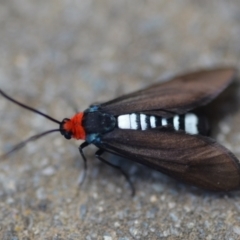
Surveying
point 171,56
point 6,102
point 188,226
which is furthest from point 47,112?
point 188,226

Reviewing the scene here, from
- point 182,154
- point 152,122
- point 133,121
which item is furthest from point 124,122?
point 182,154

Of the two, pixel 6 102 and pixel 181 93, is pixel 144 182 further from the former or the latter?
pixel 6 102

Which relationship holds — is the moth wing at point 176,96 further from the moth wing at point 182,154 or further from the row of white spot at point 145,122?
the moth wing at point 182,154

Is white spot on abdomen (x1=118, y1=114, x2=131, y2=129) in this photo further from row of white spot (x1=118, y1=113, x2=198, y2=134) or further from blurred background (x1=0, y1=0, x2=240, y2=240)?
blurred background (x1=0, y1=0, x2=240, y2=240)

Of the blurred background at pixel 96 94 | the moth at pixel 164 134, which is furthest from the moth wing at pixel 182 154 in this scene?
the blurred background at pixel 96 94

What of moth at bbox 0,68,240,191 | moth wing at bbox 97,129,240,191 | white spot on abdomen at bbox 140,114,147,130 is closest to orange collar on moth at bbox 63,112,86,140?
moth at bbox 0,68,240,191

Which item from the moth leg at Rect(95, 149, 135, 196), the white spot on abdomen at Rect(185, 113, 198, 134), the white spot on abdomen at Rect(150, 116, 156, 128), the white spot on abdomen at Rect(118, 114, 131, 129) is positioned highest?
the white spot on abdomen at Rect(118, 114, 131, 129)

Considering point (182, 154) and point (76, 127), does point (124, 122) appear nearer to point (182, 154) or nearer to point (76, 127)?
point (76, 127)
